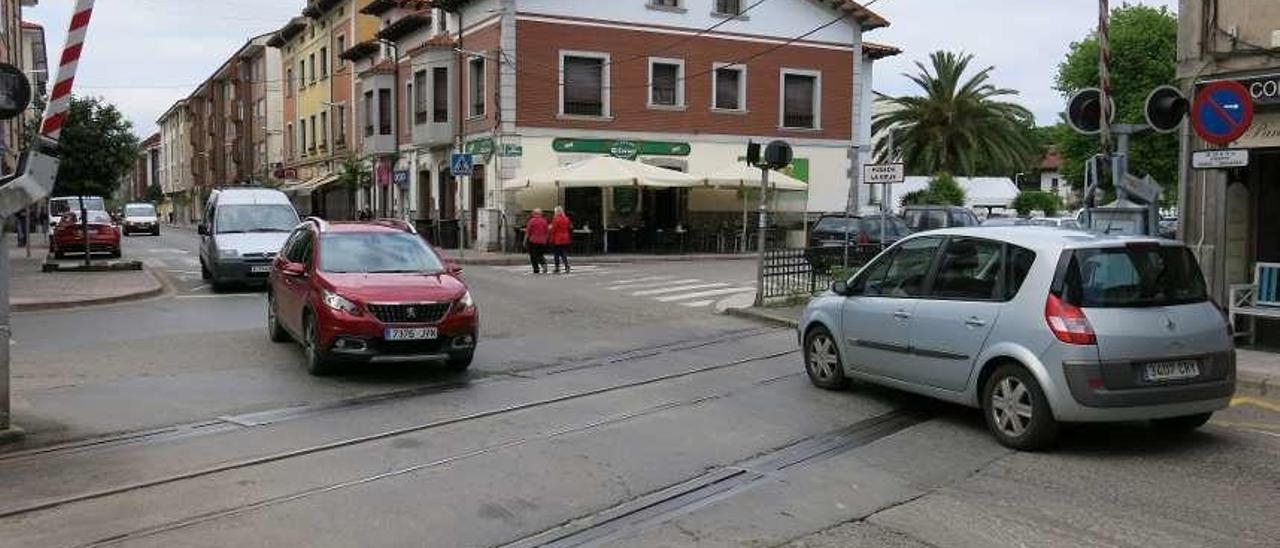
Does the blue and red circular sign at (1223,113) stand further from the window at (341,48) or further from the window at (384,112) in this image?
the window at (341,48)

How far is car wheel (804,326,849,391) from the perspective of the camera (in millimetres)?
9758

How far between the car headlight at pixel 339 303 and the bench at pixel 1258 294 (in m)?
9.11

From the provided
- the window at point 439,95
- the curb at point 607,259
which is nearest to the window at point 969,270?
the curb at point 607,259

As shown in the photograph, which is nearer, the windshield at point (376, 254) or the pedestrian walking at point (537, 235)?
the windshield at point (376, 254)

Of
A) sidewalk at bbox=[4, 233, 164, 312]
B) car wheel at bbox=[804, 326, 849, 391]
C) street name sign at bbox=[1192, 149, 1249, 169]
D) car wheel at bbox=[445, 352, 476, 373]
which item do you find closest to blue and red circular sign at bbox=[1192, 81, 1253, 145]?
street name sign at bbox=[1192, 149, 1249, 169]

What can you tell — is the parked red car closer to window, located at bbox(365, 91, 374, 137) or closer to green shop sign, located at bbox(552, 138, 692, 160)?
green shop sign, located at bbox(552, 138, 692, 160)

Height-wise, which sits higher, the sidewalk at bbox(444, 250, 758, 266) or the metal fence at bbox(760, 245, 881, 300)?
the metal fence at bbox(760, 245, 881, 300)

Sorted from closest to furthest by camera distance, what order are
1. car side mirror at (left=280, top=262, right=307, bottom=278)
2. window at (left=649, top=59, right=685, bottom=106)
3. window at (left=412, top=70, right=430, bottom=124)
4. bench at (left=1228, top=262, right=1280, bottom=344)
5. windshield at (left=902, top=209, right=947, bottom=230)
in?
1. car side mirror at (left=280, top=262, right=307, bottom=278)
2. bench at (left=1228, top=262, right=1280, bottom=344)
3. windshield at (left=902, top=209, right=947, bottom=230)
4. window at (left=649, top=59, right=685, bottom=106)
5. window at (left=412, top=70, right=430, bottom=124)

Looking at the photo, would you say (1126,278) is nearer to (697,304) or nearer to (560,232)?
(697,304)

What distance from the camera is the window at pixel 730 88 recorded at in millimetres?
37219

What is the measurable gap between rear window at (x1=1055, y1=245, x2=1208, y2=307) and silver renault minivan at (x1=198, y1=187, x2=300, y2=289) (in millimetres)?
15685

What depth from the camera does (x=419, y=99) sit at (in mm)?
40062

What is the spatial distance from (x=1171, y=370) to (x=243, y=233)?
17.6 meters

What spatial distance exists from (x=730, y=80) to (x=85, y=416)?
30768mm
